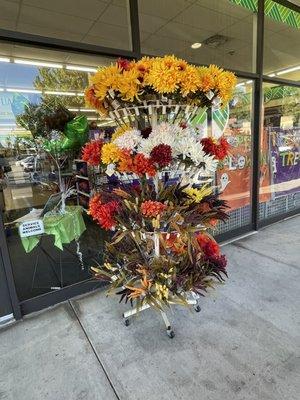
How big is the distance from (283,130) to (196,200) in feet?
10.0

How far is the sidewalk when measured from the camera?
5.00 ft

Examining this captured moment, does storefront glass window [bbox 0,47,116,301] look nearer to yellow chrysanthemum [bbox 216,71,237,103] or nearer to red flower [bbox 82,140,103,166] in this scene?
red flower [bbox 82,140,103,166]

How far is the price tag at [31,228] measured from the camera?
2243 millimetres

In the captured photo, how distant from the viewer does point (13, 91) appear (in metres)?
2.12

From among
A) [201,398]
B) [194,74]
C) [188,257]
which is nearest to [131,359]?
[201,398]

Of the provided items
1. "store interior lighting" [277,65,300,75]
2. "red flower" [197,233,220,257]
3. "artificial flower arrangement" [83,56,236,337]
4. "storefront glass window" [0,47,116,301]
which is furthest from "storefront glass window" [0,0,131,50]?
"store interior lighting" [277,65,300,75]

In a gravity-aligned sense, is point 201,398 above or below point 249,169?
below

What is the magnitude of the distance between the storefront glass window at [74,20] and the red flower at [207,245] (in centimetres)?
182

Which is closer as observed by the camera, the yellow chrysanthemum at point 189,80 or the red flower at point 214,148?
the yellow chrysanthemum at point 189,80

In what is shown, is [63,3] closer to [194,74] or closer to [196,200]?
[194,74]

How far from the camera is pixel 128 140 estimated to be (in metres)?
1.59

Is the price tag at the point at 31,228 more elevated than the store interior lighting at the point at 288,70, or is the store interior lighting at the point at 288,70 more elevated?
the store interior lighting at the point at 288,70

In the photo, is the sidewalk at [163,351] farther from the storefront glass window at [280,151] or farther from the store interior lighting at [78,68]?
the store interior lighting at [78,68]

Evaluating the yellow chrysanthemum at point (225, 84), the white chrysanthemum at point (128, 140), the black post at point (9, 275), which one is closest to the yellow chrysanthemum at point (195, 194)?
the white chrysanthemum at point (128, 140)
